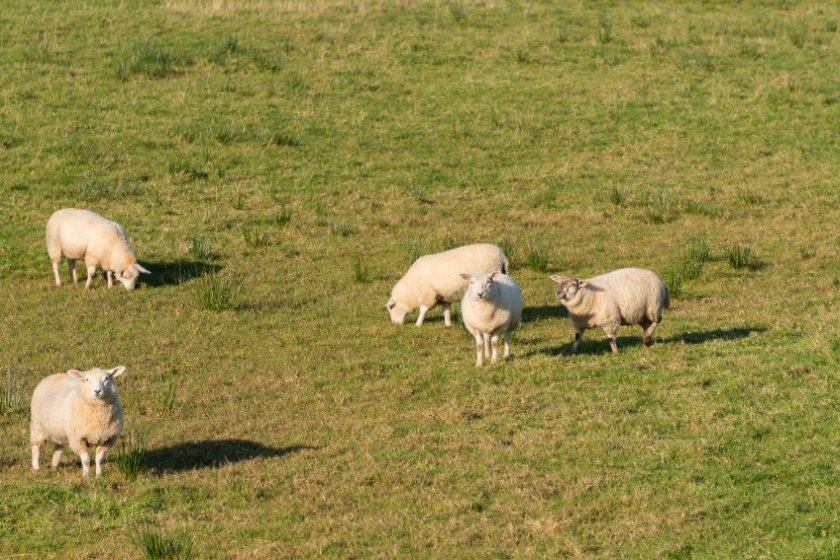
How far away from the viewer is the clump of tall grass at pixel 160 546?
9508 millimetres

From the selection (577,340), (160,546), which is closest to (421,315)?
(577,340)

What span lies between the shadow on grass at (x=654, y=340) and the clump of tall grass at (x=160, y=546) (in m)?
6.17

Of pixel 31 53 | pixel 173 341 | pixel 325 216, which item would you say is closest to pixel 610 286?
pixel 173 341

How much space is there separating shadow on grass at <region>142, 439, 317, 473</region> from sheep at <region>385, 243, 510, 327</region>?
4.77 metres

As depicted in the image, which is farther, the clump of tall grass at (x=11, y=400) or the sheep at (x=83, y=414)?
the clump of tall grass at (x=11, y=400)

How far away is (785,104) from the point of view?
2838cm

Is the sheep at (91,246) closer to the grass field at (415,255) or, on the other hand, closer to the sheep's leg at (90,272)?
the sheep's leg at (90,272)

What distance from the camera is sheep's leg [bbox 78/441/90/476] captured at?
36.9ft

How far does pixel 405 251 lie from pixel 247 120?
725 cm

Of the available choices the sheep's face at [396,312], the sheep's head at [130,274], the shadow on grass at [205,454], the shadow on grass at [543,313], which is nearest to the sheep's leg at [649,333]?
the shadow on grass at [543,313]

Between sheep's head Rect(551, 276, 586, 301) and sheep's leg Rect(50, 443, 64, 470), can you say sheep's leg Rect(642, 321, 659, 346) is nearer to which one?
sheep's head Rect(551, 276, 586, 301)

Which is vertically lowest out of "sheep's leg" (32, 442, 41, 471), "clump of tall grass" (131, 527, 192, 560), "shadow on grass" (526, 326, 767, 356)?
"shadow on grass" (526, 326, 767, 356)

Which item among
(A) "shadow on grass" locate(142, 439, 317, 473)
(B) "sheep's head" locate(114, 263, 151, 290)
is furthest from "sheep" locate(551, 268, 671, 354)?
(B) "sheep's head" locate(114, 263, 151, 290)

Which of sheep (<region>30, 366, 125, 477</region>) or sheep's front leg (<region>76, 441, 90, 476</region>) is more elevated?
sheep (<region>30, 366, 125, 477</region>)
